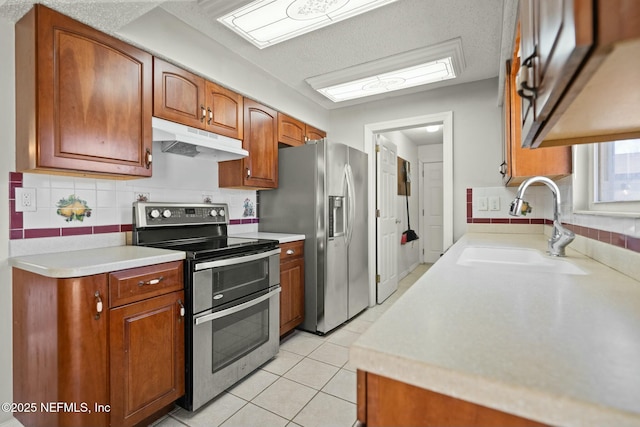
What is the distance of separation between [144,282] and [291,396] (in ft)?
3.51

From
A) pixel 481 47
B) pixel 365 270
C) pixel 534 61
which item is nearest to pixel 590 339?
pixel 534 61

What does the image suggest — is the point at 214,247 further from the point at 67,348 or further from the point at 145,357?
the point at 67,348

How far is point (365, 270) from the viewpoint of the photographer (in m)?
3.28

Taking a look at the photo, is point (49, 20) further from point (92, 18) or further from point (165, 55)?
point (165, 55)

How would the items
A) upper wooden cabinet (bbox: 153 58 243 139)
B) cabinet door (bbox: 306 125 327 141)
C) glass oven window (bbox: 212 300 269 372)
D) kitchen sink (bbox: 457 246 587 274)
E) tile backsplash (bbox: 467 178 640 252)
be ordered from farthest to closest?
1. cabinet door (bbox: 306 125 327 141)
2. upper wooden cabinet (bbox: 153 58 243 139)
3. glass oven window (bbox: 212 300 269 372)
4. kitchen sink (bbox: 457 246 587 274)
5. tile backsplash (bbox: 467 178 640 252)

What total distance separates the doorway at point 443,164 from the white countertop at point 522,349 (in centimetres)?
215

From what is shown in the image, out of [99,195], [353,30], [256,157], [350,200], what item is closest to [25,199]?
[99,195]

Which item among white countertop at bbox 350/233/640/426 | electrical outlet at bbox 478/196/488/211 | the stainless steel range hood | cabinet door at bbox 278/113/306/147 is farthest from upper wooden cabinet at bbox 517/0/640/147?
cabinet door at bbox 278/113/306/147

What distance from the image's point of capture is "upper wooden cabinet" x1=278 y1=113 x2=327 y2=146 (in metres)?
2.96

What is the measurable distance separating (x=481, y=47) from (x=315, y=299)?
2.38m

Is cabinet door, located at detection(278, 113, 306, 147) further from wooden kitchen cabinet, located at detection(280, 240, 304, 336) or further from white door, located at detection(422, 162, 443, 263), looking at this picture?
white door, located at detection(422, 162, 443, 263)

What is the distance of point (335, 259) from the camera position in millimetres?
2771

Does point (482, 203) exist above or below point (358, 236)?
above

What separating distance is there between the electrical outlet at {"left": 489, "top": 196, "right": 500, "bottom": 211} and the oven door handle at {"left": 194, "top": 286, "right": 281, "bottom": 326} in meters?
2.01
